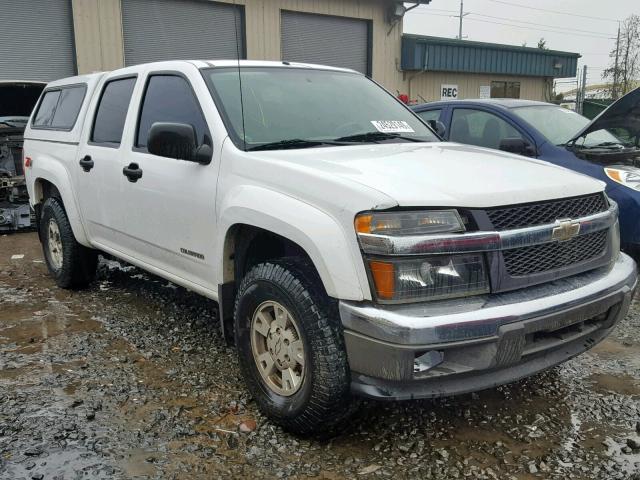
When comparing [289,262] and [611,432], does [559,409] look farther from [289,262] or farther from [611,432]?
[289,262]

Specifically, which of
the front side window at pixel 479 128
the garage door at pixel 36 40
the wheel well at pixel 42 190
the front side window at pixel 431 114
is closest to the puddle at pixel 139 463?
the wheel well at pixel 42 190

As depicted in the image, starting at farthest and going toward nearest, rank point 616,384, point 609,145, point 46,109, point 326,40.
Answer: point 326,40
point 609,145
point 46,109
point 616,384

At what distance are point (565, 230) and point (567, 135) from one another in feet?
12.6

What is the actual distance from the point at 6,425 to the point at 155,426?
76 centimetres

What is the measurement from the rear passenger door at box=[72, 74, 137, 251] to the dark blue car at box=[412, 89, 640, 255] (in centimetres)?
233

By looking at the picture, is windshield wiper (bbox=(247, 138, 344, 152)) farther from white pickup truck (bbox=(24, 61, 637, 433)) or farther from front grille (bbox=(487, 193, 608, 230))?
front grille (bbox=(487, 193, 608, 230))

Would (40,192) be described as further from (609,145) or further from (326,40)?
(326,40)

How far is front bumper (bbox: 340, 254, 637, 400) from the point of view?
2.32 metres

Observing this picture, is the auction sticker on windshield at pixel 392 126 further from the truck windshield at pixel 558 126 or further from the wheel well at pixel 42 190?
the wheel well at pixel 42 190

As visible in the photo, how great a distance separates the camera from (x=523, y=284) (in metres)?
2.58

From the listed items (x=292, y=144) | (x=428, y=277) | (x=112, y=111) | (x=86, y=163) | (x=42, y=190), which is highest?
(x=112, y=111)

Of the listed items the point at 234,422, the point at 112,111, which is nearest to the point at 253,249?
the point at 234,422

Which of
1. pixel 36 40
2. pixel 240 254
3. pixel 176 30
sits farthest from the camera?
pixel 176 30

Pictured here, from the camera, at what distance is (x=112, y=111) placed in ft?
14.9
